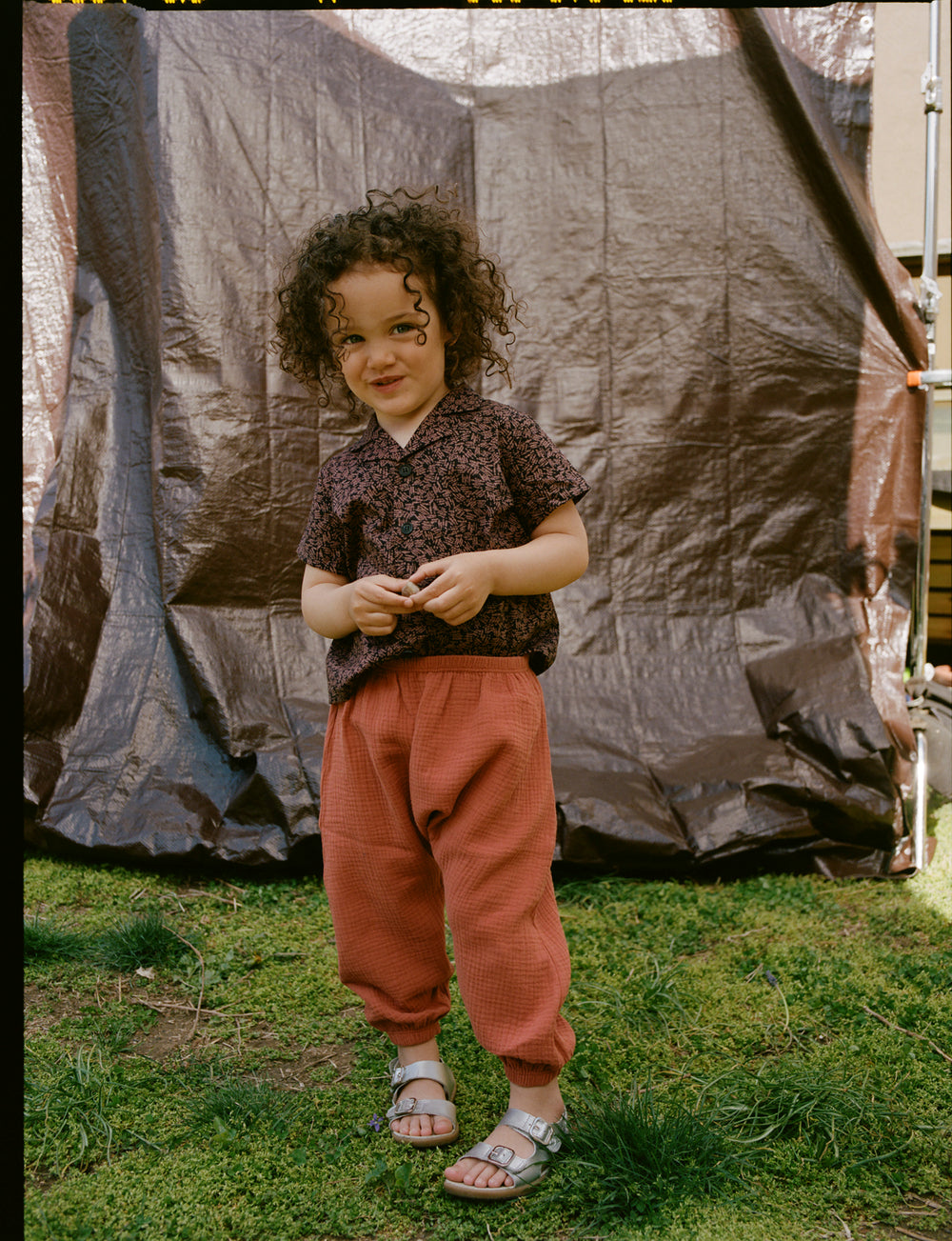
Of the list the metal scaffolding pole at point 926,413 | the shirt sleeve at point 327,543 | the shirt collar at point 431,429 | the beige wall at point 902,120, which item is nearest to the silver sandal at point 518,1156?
the shirt sleeve at point 327,543

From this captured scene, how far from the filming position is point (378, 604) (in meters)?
1.24

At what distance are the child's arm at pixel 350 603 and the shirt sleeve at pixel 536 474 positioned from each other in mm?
222

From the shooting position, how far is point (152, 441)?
8.05 feet

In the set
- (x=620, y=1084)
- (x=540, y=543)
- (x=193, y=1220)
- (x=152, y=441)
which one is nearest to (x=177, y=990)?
(x=193, y=1220)

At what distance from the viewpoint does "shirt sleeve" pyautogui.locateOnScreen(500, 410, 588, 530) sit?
1.36 m

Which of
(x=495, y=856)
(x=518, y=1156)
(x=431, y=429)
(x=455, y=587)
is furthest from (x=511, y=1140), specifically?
(x=431, y=429)

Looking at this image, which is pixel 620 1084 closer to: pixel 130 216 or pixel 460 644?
pixel 460 644

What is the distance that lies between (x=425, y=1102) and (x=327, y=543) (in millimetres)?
774

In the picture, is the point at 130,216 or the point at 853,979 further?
the point at 130,216

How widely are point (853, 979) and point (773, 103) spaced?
1.95 meters

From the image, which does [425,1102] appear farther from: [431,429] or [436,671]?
[431,429]

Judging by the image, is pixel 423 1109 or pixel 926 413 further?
pixel 926 413

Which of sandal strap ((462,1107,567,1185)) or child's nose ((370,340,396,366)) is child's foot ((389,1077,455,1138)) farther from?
child's nose ((370,340,396,366))

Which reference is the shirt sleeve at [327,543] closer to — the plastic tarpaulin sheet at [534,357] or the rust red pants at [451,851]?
the rust red pants at [451,851]
